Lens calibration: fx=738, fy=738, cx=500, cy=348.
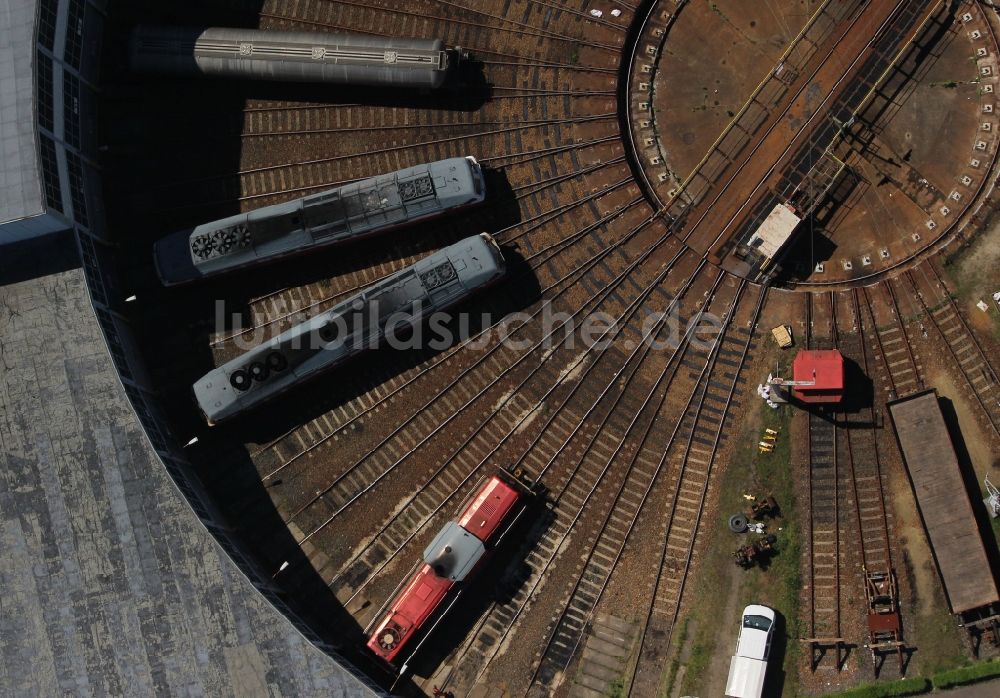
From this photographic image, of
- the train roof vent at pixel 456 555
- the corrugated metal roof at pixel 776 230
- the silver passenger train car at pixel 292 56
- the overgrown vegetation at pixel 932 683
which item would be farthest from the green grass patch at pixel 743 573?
the silver passenger train car at pixel 292 56

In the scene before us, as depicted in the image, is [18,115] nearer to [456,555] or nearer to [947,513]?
[456,555]

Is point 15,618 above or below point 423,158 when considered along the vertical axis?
below

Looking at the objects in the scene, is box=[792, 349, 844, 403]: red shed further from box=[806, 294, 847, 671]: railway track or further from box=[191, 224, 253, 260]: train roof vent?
box=[191, 224, 253, 260]: train roof vent

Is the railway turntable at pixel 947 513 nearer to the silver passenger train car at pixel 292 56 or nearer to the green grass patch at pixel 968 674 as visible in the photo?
the green grass patch at pixel 968 674

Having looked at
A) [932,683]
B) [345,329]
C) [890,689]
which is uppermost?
[345,329]

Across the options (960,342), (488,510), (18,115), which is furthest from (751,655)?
(18,115)

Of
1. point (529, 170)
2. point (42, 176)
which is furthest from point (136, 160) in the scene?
point (529, 170)

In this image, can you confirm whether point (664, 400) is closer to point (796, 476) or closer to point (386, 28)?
point (796, 476)
